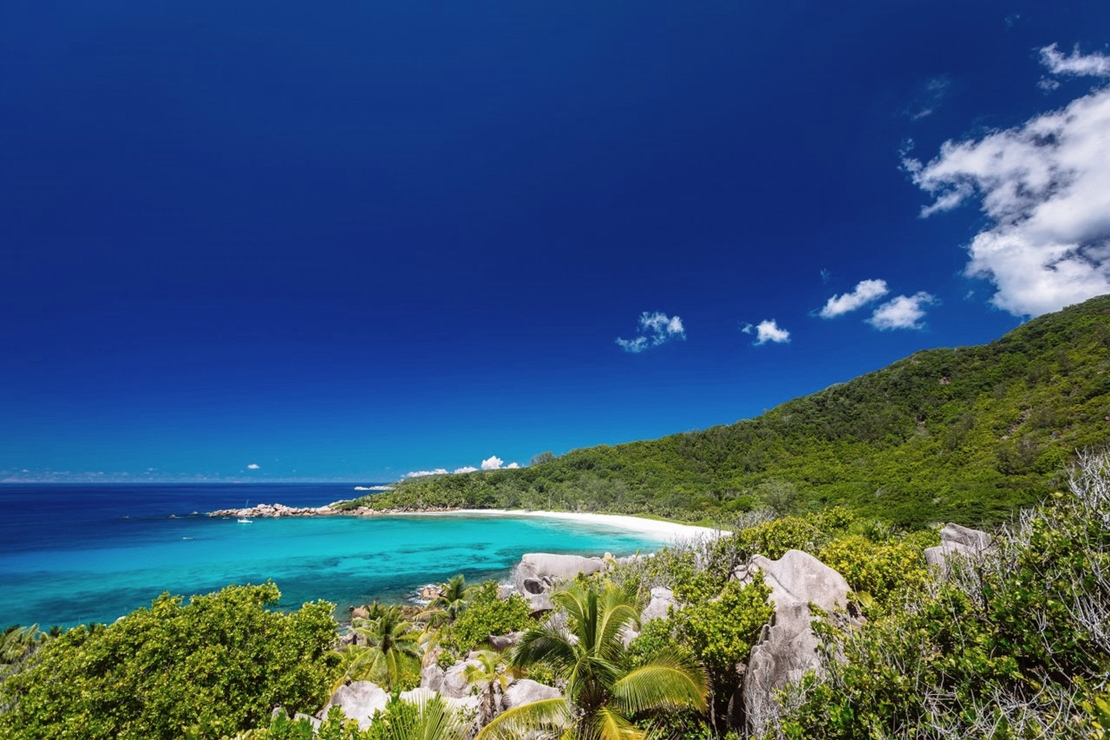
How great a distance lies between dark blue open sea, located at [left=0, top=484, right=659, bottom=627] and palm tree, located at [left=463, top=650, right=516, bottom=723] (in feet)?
82.5

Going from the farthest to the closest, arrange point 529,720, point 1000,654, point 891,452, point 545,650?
point 891,452
point 545,650
point 529,720
point 1000,654

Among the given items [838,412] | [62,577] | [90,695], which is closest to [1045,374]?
[838,412]

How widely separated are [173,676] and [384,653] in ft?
39.3

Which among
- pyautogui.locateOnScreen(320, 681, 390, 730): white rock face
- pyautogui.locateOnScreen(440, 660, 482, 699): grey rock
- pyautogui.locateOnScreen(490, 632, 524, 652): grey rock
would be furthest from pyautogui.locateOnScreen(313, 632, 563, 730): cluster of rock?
pyautogui.locateOnScreen(490, 632, 524, 652): grey rock

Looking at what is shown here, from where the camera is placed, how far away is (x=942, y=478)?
4900 centimetres

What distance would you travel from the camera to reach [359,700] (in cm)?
1138

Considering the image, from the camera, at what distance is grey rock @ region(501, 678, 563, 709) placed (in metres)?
11.3

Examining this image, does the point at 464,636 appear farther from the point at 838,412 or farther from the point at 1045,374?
the point at 838,412

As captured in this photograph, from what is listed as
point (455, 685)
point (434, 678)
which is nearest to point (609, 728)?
point (455, 685)

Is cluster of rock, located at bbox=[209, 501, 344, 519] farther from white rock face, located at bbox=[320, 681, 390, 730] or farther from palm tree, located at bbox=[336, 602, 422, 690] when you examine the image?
white rock face, located at bbox=[320, 681, 390, 730]

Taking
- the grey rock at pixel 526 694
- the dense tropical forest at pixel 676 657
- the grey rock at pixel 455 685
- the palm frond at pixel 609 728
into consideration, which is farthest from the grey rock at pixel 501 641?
the palm frond at pixel 609 728

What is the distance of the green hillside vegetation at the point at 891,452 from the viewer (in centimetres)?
4178

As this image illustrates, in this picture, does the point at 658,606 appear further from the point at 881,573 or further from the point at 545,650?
the point at 881,573

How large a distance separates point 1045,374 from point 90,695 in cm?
9563
